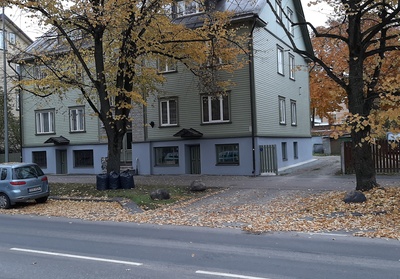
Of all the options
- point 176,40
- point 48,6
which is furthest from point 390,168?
point 48,6

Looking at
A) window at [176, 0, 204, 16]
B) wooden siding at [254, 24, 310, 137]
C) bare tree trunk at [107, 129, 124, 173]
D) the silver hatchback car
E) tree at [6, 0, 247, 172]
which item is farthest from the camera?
wooden siding at [254, 24, 310, 137]

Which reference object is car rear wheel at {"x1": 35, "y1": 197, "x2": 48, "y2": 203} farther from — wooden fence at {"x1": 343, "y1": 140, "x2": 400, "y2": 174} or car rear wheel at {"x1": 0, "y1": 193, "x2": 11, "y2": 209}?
wooden fence at {"x1": 343, "y1": 140, "x2": 400, "y2": 174}

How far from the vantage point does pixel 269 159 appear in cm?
2189

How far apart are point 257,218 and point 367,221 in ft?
9.03

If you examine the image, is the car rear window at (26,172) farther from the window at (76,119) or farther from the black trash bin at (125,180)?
the window at (76,119)

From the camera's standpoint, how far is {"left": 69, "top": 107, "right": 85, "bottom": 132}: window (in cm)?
2840

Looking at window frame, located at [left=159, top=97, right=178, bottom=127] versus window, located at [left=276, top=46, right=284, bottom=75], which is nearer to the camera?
window frame, located at [left=159, top=97, right=178, bottom=127]

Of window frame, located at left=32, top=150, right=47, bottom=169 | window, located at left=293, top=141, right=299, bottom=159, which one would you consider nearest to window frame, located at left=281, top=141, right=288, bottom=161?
window, located at left=293, top=141, right=299, bottom=159

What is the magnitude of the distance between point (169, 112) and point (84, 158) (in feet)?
26.1

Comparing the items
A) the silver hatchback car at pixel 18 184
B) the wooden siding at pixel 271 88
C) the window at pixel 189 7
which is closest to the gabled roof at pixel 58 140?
the window at pixel 189 7

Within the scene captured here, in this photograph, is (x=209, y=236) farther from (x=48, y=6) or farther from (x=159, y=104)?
(x=159, y=104)

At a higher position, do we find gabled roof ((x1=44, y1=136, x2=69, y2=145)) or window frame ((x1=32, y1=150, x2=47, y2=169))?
gabled roof ((x1=44, y1=136, x2=69, y2=145))

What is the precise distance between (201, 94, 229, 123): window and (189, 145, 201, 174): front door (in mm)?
1781

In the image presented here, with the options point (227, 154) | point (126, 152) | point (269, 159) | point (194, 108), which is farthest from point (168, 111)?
point (269, 159)
